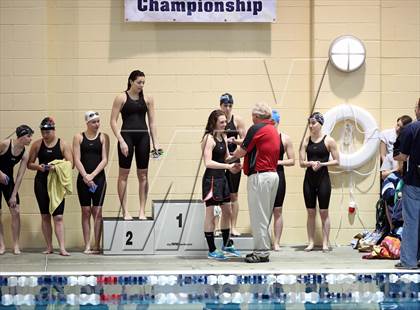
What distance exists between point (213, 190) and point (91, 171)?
4.89 ft

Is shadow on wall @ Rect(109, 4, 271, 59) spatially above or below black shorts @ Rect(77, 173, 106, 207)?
above

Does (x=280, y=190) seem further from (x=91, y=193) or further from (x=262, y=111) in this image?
(x=91, y=193)

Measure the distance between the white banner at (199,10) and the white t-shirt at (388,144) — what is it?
1974mm

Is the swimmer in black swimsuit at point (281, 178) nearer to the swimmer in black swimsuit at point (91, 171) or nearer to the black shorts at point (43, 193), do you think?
the swimmer in black swimsuit at point (91, 171)

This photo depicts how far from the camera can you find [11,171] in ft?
35.4

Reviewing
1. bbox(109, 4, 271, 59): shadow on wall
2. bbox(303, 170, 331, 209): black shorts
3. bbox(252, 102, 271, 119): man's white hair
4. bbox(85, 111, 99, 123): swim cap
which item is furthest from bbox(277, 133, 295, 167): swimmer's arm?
bbox(85, 111, 99, 123): swim cap

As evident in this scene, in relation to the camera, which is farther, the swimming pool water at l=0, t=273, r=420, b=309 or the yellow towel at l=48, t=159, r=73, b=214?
the yellow towel at l=48, t=159, r=73, b=214

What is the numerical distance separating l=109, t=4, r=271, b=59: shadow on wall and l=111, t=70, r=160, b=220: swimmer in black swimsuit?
0.93 meters

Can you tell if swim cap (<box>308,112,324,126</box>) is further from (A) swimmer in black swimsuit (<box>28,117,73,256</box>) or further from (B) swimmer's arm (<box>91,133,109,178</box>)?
(A) swimmer in black swimsuit (<box>28,117,73,256</box>)

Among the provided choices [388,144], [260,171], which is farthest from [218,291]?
[388,144]

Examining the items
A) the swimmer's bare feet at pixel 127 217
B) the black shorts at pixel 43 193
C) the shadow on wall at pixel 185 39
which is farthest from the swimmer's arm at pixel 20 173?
the shadow on wall at pixel 185 39

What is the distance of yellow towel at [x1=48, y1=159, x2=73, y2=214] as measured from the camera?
1055cm

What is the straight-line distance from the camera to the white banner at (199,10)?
37.4ft

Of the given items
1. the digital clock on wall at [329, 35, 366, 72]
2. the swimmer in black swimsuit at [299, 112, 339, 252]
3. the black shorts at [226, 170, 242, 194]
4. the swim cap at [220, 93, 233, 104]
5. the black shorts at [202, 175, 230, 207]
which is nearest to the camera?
the black shorts at [202, 175, 230, 207]
